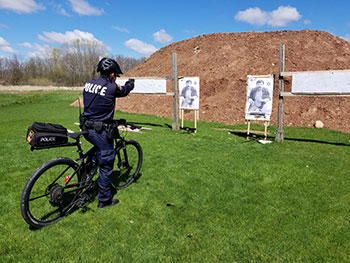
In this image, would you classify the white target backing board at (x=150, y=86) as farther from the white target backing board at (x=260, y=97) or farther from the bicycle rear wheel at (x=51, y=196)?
the bicycle rear wheel at (x=51, y=196)

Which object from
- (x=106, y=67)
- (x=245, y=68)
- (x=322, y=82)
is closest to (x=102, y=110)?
(x=106, y=67)

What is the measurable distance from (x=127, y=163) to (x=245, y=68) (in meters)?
15.6

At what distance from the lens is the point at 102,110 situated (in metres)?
3.92

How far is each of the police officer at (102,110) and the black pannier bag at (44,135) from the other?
0.43 m

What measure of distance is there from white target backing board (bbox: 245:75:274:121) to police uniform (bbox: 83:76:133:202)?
22.3ft

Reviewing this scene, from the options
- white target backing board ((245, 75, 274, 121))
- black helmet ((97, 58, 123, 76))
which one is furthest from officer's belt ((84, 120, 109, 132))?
white target backing board ((245, 75, 274, 121))

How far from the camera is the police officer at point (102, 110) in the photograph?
3.84m

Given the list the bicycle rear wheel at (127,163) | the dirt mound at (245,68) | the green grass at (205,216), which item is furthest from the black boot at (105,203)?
the dirt mound at (245,68)

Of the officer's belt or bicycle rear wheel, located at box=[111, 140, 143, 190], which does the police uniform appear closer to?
the officer's belt

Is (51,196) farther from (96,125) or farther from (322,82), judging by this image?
(322,82)

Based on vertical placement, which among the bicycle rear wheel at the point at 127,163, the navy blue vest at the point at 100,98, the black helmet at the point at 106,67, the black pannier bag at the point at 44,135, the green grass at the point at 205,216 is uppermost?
the black helmet at the point at 106,67

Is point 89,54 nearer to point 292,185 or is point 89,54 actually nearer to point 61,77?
point 61,77

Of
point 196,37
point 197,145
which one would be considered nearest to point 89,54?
point 196,37

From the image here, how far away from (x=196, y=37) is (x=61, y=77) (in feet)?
213
